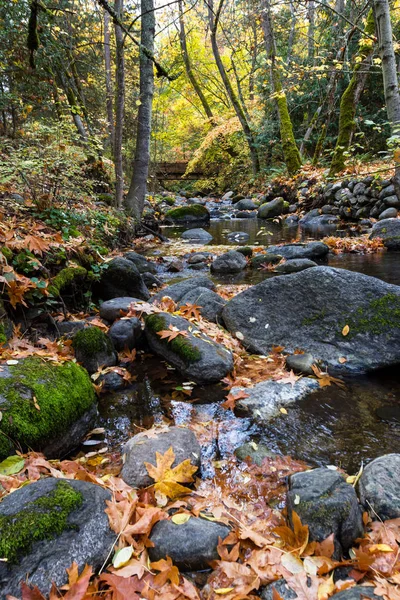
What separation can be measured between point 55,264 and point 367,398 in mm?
3911

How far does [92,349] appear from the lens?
381 centimetres

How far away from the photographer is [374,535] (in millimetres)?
1980

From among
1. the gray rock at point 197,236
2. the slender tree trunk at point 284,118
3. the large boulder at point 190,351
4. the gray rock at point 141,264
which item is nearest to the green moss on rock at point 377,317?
the large boulder at point 190,351

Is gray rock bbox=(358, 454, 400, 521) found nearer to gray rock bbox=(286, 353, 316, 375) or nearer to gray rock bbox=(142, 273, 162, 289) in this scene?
gray rock bbox=(286, 353, 316, 375)

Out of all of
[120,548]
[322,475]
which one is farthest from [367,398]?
[120,548]

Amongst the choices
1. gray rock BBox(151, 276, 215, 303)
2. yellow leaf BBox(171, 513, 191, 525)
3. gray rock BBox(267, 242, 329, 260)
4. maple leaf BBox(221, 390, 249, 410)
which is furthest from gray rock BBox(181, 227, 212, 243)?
yellow leaf BBox(171, 513, 191, 525)

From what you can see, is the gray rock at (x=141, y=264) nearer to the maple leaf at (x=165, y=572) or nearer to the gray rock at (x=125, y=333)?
the gray rock at (x=125, y=333)

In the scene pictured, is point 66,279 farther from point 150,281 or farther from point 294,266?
point 294,266

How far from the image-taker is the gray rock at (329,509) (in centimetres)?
194

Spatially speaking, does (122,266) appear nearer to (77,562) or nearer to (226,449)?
(226,449)

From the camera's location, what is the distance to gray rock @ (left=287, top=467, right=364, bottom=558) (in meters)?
1.94

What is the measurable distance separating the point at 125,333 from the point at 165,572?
2.80 meters

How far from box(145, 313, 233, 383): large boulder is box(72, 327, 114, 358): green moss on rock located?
0.55m

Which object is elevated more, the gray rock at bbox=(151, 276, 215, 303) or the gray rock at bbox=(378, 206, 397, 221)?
the gray rock at bbox=(378, 206, 397, 221)
